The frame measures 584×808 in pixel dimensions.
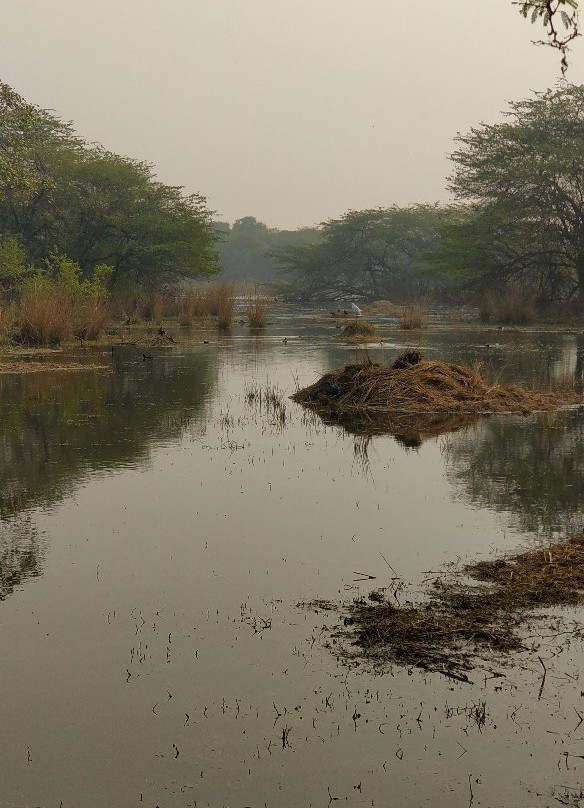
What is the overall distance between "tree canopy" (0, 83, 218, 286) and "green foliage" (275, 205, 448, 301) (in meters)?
20.5

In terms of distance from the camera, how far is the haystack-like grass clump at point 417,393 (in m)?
13.5

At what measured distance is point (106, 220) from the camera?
42.8m

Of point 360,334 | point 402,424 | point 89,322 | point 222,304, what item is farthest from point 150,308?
point 402,424

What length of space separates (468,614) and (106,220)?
39586mm

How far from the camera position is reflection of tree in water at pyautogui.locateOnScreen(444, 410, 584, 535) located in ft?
24.6

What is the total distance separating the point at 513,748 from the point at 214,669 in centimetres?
135

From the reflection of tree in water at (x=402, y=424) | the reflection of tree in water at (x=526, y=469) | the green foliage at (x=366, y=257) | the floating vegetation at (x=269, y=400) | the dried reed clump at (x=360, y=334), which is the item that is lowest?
the reflection of tree in water at (x=526, y=469)

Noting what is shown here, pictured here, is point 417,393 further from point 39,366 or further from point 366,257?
point 366,257

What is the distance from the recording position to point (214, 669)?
4469mm

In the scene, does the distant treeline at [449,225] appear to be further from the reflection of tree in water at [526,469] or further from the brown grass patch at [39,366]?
the reflection of tree in water at [526,469]

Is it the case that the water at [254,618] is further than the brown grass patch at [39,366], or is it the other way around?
the brown grass patch at [39,366]

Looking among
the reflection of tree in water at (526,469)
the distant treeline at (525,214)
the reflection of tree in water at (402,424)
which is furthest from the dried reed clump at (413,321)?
the reflection of tree in water at (526,469)

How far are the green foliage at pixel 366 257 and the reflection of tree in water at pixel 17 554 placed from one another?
57359 millimetres

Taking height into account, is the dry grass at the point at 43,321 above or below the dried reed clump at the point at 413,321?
A: above
